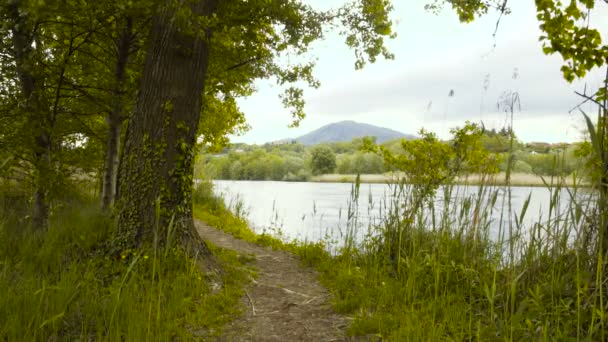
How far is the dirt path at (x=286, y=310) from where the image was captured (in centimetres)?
302

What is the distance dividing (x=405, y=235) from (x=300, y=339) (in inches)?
80.8

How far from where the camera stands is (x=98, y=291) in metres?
2.97

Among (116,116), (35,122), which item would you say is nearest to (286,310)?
(35,122)

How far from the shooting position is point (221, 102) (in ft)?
34.0

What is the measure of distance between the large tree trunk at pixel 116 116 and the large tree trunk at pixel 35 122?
1105mm

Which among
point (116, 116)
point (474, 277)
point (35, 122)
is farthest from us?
point (116, 116)

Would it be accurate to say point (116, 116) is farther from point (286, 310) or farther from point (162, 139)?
point (286, 310)

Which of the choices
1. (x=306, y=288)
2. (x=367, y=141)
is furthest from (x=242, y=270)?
(x=367, y=141)

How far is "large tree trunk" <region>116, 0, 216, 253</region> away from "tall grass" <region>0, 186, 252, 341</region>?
0.37 meters

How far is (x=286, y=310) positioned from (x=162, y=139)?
221cm

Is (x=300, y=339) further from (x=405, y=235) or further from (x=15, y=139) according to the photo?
(x=15, y=139)

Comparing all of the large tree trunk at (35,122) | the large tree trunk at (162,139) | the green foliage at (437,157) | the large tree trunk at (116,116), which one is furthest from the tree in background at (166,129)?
the green foliage at (437,157)

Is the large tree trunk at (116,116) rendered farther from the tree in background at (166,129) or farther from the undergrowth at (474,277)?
the undergrowth at (474,277)

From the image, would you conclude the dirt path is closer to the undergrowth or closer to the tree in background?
the undergrowth
